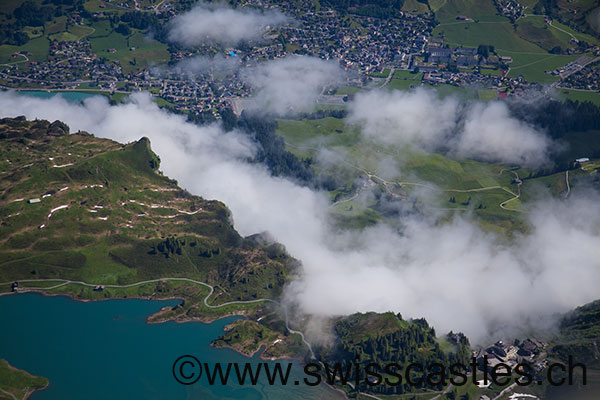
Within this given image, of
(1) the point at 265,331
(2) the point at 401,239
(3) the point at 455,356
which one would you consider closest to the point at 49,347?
(1) the point at 265,331

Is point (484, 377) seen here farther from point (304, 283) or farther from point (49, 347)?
point (49, 347)

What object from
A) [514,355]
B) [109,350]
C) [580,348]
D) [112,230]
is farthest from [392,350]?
[112,230]

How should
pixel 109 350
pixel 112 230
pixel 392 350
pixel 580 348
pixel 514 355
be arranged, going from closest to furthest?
pixel 580 348 → pixel 514 355 → pixel 392 350 → pixel 109 350 → pixel 112 230

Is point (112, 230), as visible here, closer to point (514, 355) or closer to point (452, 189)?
point (514, 355)

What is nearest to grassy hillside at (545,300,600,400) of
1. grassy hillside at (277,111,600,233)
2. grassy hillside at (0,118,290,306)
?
grassy hillside at (277,111,600,233)

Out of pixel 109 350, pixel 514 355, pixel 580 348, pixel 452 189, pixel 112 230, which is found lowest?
pixel 109 350

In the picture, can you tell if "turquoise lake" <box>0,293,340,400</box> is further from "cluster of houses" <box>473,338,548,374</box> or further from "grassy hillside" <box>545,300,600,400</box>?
"grassy hillside" <box>545,300,600,400</box>
